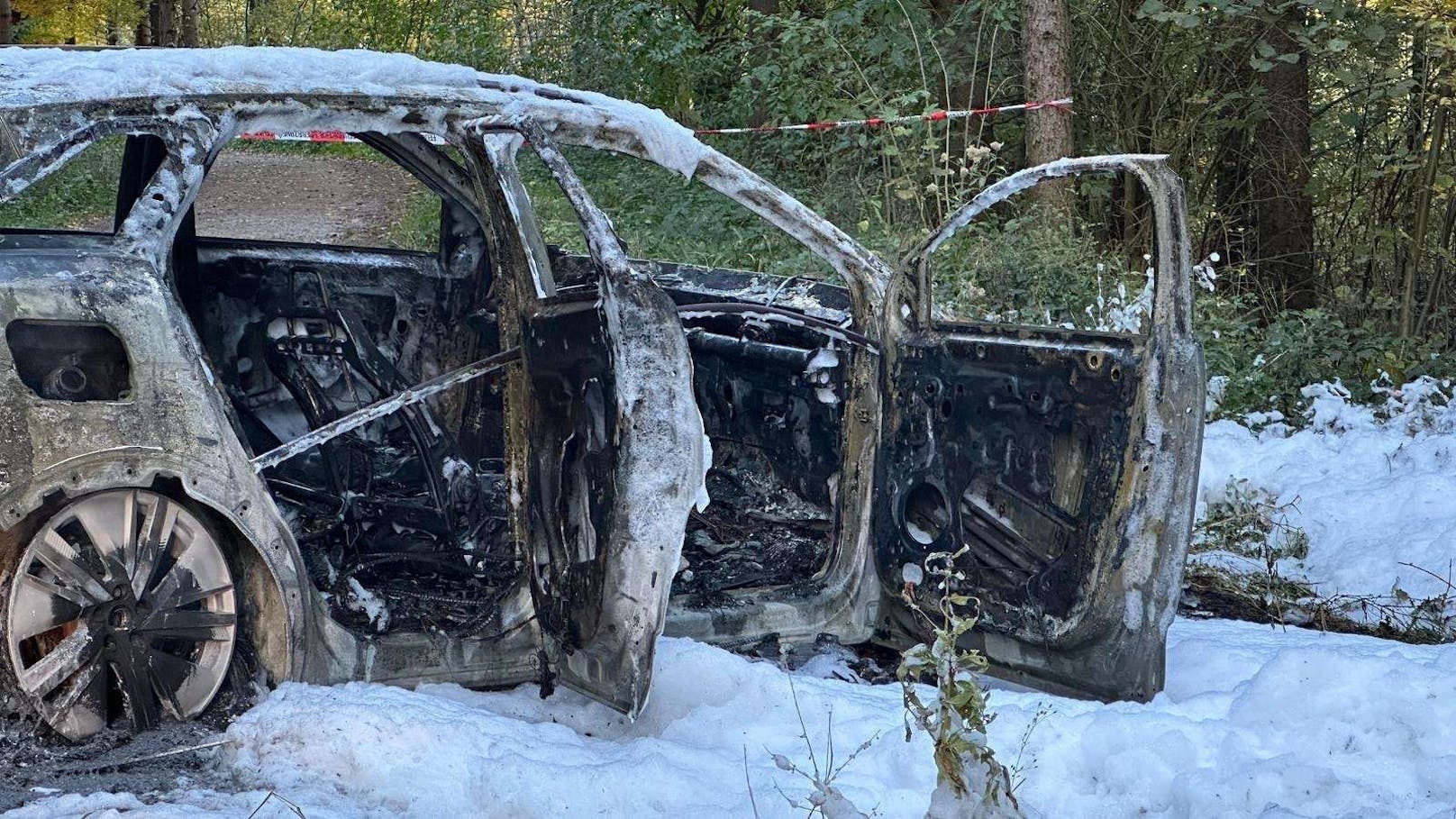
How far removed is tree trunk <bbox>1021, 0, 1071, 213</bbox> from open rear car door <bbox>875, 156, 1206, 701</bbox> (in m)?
5.71

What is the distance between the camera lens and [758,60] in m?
13.6

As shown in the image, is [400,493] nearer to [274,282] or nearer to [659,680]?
[274,282]

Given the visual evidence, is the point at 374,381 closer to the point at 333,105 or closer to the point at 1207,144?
the point at 333,105

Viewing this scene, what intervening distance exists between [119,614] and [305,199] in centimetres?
1411

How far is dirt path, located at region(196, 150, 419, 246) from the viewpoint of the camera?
13.8 metres

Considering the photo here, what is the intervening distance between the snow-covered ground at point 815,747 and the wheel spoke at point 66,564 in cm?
44

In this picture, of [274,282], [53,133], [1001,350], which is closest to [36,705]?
[53,133]

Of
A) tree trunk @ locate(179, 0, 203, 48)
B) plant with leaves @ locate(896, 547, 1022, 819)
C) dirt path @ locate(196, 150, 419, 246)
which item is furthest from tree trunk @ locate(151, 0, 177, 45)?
plant with leaves @ locate(896, 547, 1022, 819)

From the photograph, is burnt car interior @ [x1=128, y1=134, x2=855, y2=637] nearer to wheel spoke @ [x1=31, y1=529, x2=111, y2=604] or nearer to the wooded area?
wheel spoke @ [x1=31, y1=529, x2=111, y2=604]

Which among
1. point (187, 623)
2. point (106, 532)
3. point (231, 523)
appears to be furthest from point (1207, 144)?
point (106, 532)

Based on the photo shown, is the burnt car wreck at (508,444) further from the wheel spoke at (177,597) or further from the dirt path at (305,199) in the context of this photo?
the dirt path at (305,199)

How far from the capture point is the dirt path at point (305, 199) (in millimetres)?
13797

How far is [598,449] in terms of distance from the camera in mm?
3457

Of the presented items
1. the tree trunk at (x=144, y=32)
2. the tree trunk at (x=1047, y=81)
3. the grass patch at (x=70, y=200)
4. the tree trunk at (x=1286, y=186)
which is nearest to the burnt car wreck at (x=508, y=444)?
the tree trunk at (x=1047, y=81)
